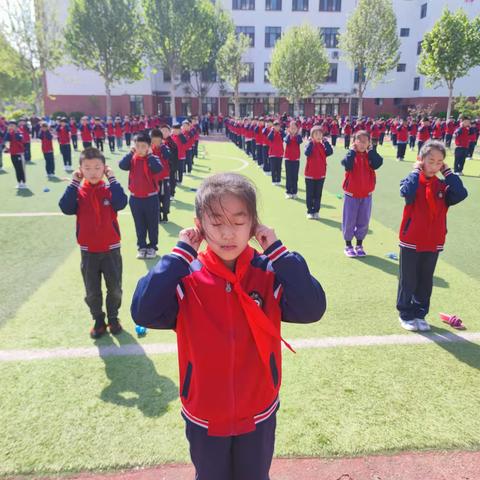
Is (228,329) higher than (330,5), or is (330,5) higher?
(330,5)

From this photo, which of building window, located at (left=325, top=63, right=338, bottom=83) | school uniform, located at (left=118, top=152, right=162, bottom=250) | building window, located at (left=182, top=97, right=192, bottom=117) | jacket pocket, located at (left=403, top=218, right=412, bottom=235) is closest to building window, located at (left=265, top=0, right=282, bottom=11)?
building window, located at (left=325, top=63, right=338, bottom=83)

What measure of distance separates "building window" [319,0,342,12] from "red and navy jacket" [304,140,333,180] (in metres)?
51.9

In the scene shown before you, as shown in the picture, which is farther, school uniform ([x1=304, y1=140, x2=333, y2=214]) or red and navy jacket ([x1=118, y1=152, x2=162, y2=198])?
school uniform ([x1=304, y1=140, x2=333, y2=214])

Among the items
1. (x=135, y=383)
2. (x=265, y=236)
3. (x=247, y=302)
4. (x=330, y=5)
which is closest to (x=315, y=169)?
(x=135, y=383)

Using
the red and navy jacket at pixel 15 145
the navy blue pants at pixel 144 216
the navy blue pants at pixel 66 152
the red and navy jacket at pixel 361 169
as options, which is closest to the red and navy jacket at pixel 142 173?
the navy blue pants at pixel 144 216

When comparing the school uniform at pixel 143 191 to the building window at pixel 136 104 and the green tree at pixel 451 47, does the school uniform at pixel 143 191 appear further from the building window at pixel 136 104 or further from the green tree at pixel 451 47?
the building window at pixel 136 104

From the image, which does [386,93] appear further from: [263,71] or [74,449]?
[74,449]

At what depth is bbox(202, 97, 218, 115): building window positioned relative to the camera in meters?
56.9

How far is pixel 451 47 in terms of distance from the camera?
97.5 feet

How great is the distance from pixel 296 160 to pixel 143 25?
3694 centimetres

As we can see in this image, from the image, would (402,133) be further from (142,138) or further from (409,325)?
(409,325)

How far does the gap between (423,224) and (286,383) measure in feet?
7.23

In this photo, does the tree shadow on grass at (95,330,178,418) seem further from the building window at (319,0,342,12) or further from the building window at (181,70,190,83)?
the building window at (319,0,342,12)

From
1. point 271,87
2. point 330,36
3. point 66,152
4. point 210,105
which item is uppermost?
point 330,36
